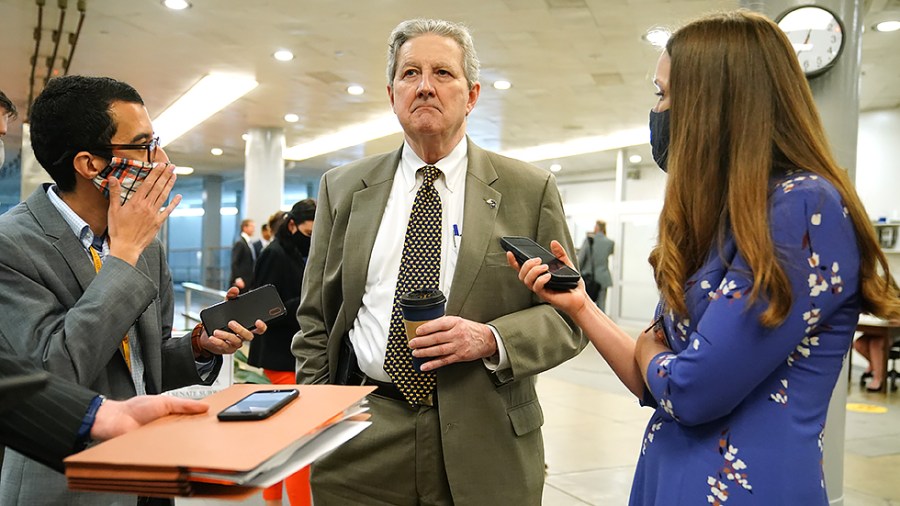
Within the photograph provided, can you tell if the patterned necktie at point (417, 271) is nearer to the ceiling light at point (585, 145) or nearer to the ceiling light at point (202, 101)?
the ceiling light at point (202, 101)

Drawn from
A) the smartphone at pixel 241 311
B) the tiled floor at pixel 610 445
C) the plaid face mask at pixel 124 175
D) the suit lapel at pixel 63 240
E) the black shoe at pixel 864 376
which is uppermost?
the plaid face mask at pixel 124 175

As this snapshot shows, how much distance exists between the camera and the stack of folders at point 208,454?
859 millimetres

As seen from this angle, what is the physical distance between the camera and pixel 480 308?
1.75m

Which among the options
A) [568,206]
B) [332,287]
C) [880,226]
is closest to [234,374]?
[332,287]

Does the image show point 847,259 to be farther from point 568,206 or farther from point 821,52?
point 568,206

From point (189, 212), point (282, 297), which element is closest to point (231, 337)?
point (282, 297)

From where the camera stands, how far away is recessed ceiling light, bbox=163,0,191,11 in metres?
6.58

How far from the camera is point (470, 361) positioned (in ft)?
5.56

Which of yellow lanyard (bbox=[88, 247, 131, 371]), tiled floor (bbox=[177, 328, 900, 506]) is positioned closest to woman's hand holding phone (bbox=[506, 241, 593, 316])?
yellow lanyard (bbox=[88, 247, 131, 371])

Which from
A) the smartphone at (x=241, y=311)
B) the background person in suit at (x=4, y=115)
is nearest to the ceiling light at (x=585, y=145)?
the background person in suit at (x=4, y=115)

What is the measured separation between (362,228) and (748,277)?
40.4 inches

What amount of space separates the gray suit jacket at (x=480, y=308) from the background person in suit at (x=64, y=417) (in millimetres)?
731

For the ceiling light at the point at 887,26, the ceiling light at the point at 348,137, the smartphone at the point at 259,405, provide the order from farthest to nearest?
the ceiling light at the point at 348,137 → the ceiling light at the point at 887,26 → the smartphone at the point at 259,405

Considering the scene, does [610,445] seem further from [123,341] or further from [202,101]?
[202,101]
